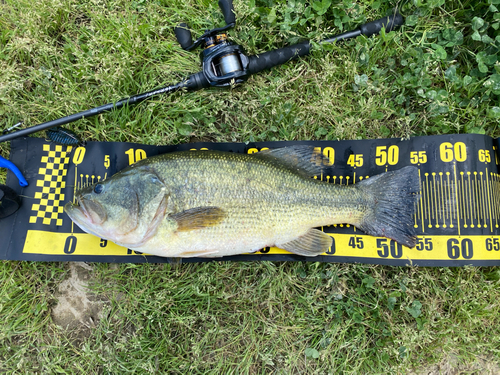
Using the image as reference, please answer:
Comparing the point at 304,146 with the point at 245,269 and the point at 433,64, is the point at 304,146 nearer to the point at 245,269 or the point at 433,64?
the point at 245,269

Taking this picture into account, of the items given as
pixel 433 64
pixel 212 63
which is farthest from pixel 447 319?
pixel 212 63

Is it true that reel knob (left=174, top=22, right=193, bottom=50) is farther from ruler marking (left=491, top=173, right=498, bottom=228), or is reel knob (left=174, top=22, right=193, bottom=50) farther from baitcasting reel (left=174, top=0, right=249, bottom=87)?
ruler marking (left=491, top=173, right=498, bottom=228)

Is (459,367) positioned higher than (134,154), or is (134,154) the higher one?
(134,154)

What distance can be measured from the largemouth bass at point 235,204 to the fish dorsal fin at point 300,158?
1 cm

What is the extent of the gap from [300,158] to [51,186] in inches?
107

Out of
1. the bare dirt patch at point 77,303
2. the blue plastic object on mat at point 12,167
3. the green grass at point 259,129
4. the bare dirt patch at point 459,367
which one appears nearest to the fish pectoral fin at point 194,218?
the green grass at point 259,129

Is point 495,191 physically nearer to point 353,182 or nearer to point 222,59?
point 353,182

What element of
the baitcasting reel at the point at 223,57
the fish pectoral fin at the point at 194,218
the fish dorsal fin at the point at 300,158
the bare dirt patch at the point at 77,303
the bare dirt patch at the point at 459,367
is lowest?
the bare dirt patch at the point at 459,367

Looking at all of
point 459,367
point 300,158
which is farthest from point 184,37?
point 459,367

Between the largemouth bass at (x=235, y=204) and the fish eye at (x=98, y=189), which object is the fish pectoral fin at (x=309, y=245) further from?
the fish eye at (x=98, y=189)

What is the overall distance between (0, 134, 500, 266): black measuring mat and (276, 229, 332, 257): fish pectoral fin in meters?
0.23

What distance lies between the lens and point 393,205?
292 cm

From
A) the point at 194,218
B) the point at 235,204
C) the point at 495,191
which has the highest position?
the point at 495,191

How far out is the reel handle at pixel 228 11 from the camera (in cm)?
314
